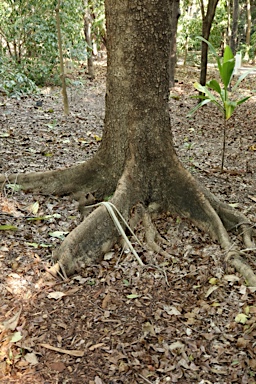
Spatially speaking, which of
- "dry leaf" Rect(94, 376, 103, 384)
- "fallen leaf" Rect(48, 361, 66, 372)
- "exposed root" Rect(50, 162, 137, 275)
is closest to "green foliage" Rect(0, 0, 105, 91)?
"exposed root" Rect(50, 162, 137, 275)

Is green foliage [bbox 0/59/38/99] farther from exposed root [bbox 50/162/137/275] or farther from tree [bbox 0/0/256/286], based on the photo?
exposed root [bbox 50/162/137/275]


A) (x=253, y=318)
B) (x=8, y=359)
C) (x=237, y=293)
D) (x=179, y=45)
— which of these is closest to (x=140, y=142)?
(x=237, y=293)

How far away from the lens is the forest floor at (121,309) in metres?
2.40

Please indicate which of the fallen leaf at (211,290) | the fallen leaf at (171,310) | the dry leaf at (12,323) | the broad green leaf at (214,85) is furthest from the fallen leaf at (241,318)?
the broad green leaf at (214,85)

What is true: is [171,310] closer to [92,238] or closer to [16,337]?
[92,238]

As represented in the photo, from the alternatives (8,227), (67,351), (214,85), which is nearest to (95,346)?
(67,351)

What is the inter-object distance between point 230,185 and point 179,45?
16.3 m

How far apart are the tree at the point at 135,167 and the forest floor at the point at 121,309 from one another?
124 mm

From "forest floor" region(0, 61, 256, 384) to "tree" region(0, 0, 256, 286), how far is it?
0.12m

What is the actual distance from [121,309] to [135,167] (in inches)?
55.2

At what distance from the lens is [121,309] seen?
2822 mm

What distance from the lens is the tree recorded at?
11.0 ft

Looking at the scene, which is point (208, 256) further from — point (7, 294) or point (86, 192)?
point (7, 294)

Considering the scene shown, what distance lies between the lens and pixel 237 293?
119 inches
